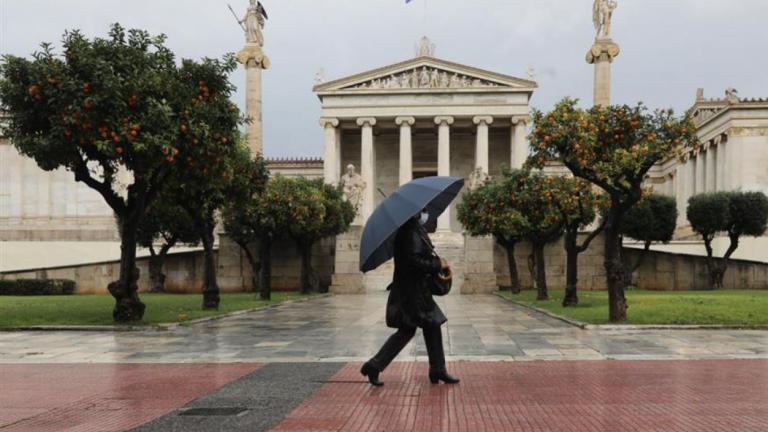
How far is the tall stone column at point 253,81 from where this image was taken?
56.0 meters

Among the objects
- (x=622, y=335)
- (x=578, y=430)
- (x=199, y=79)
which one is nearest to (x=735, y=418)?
(x=578, y=430)

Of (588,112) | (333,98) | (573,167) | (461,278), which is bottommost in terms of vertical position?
(461,278)

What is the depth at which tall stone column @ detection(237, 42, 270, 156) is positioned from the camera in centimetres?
5603

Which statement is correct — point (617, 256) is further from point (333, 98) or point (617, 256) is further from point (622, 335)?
point (333, 98)

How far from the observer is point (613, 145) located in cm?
1847

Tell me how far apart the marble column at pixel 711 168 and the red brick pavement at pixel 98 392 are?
192 ft

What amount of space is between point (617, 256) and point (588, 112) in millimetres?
3767

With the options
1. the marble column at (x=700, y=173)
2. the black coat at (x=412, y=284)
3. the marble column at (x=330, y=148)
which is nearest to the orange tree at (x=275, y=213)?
the black coat at (x=412, y=284)

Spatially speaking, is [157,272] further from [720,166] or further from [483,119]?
[720,166]

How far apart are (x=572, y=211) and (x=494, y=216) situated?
16.9ft

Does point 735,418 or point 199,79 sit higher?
point 199,79

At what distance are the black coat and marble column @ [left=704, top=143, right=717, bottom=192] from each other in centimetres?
5830

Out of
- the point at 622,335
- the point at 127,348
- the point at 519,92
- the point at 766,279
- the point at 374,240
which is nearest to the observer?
the point at 374,240

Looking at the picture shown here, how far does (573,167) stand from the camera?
1861cm
